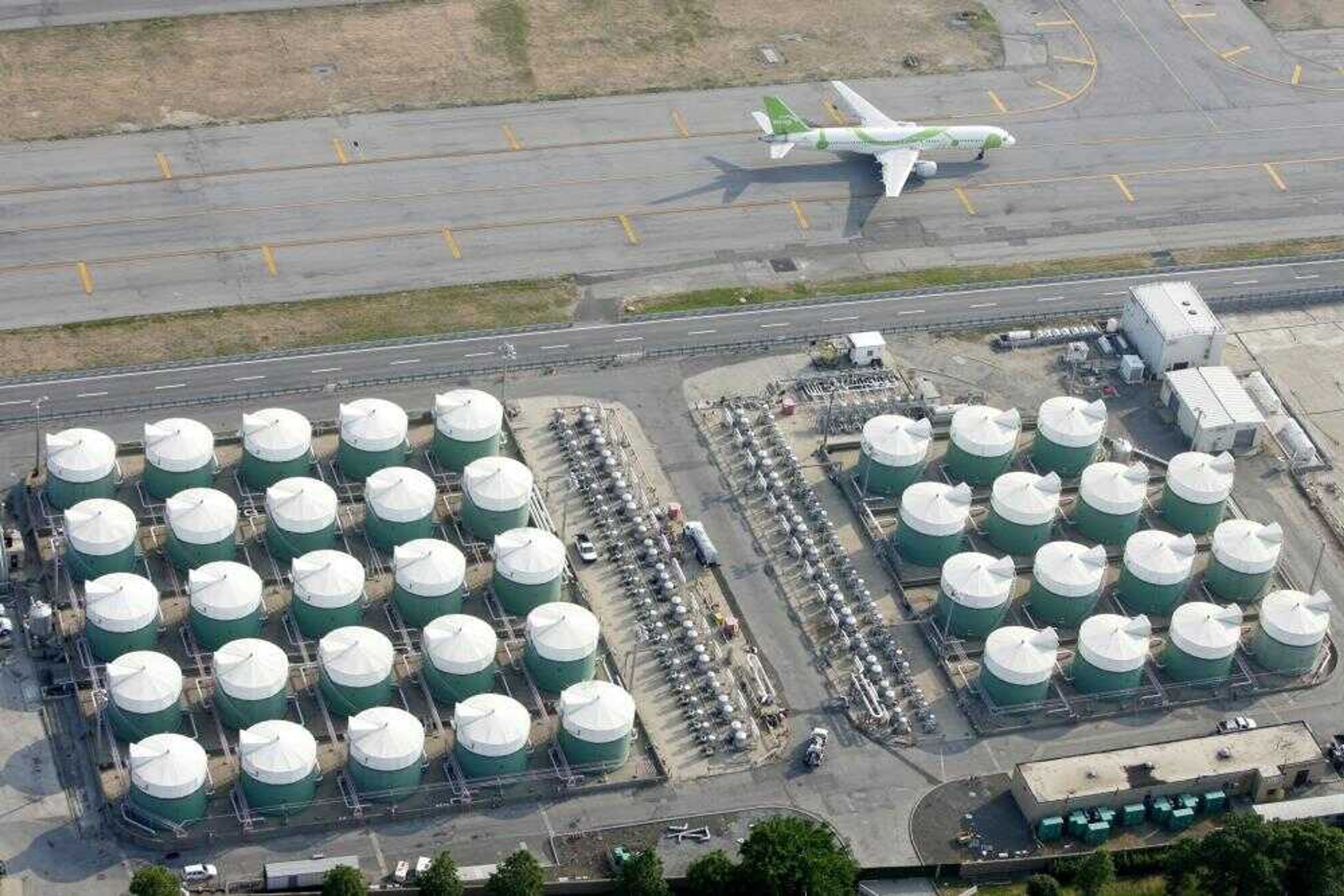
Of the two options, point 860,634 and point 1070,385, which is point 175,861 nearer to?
point 860,634

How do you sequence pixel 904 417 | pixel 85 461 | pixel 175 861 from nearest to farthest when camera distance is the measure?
pixel 175 861
pixel 85 461
pixel 904 417

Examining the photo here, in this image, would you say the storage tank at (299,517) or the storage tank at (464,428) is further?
the storage tank at (464,428)

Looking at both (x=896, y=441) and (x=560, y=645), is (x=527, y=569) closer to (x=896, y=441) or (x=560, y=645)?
(x=560, y=645)

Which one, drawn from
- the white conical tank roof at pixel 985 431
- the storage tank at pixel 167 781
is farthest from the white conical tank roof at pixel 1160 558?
the storage tank at pixel 167 781

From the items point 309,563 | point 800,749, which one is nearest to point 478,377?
point 309,563

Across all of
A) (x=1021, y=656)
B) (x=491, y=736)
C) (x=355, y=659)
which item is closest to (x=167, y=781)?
(x=355, y=659)

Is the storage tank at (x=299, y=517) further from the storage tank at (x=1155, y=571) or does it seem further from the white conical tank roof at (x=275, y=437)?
the storage tank at (x=1155, y=571)

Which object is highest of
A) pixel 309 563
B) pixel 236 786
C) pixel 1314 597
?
pixel 309 563
